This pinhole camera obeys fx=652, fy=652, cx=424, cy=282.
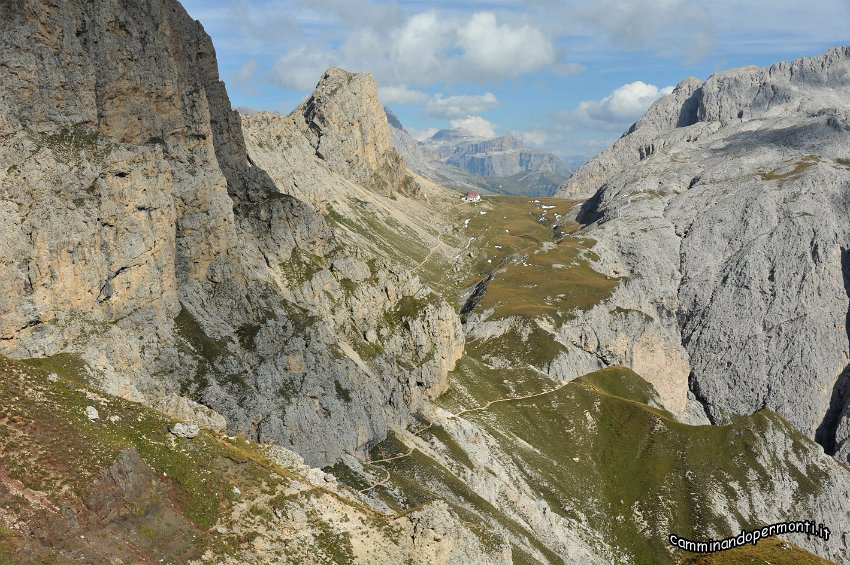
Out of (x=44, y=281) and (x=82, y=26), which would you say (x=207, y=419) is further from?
(x=82, y=26)

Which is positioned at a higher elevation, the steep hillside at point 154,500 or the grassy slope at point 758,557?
the steep hillside at point 154,500

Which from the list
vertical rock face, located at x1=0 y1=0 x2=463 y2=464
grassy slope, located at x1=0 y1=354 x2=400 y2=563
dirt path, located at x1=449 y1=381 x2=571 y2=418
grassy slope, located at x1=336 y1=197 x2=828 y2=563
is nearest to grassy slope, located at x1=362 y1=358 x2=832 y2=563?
grassy slope, located at x1=336 y1=197 x2=828 y2=563

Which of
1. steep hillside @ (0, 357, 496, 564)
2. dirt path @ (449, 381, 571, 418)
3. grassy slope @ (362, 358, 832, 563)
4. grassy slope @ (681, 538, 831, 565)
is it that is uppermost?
steep hillside @ (0, 357, 496, 564)

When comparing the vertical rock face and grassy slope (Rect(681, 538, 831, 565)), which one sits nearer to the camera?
grassy slope (Rect(681, 538, 831, 565))

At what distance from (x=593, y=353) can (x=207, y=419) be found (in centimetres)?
14235

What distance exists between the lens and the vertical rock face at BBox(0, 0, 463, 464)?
78500 millimetres

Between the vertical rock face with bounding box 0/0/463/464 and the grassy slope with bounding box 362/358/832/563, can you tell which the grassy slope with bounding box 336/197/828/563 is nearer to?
the grassy slope with bounding box 362/358/832/563

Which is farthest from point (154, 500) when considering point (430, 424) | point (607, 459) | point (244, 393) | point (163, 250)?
point (607, 459)

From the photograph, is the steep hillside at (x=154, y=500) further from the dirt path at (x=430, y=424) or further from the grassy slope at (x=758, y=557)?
the dirt path at (x=430, y=424)

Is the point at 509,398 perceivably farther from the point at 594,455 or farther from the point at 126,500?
the point at 126,500

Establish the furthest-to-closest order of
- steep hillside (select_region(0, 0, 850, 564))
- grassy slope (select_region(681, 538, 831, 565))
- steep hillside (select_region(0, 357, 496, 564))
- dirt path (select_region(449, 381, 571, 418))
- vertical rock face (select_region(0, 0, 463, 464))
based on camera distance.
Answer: dirt path (select_region(449, 381, 571, 418))
vertical rock face (select_region(0, 0, 463, 464))
steep hillside (select_region(0, 0, 850, 564))
grassy slope (select_region(681, 538, 831, 565))
steep hillside (select_region(0, 357, 496, 564))

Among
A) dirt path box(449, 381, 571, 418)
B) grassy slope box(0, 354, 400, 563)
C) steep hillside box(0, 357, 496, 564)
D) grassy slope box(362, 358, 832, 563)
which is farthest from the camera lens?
dirt path box(449, 381, 571, 418)

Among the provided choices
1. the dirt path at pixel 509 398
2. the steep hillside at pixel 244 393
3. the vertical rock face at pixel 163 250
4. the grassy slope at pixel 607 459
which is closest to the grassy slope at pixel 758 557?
the steep hillside at pixel 244 393

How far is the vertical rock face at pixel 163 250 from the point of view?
258ft
